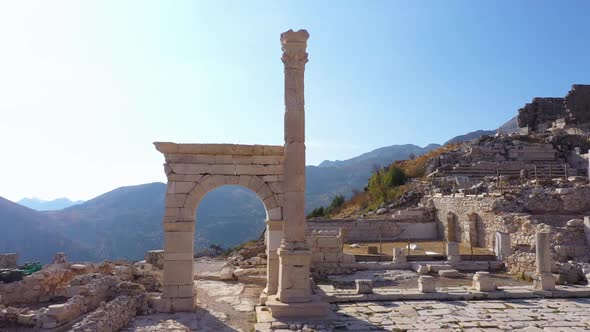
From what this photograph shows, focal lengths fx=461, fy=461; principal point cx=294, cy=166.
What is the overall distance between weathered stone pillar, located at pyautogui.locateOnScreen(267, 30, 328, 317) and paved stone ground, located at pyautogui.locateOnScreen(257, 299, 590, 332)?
0.93 metres

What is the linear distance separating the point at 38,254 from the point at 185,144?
5021 centimetres

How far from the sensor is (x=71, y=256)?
178ft

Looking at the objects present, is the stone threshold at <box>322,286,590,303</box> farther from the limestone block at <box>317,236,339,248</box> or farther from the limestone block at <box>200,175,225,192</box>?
the limestone block at <box>317,236,339,248</box>

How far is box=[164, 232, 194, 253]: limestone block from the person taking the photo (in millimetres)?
11281

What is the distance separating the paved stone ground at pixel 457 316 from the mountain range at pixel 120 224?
32.0 metres

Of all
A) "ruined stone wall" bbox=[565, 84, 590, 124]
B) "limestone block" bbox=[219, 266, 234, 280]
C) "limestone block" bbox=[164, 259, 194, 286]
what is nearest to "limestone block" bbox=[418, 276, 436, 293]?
"limestone block" bbox=[164, 259, 194, 286]

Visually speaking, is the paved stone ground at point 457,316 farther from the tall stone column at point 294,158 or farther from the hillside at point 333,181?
the hillside at point 333,181

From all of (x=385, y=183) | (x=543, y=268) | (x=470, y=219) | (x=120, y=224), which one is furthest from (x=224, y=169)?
(x=120, y=224)

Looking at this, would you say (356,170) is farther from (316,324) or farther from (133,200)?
(316,324)

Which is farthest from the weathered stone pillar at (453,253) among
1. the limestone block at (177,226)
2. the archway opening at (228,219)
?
the archway opening at (228,219)

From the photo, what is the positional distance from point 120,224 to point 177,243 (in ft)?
203

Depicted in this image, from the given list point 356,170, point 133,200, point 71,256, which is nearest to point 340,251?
point 71,256

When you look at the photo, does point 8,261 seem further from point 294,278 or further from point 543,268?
point 543,268

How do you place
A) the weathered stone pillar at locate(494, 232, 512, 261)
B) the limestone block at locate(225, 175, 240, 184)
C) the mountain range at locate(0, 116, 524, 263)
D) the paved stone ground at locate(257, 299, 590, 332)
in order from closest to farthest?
1. the paved stone ground at locate(257, 299, 590, 332)
2. the limestone block at locate(225, 175, 240, 184)
3. the weathered stone pillar at locate(494, 232, 512, 261)
4. the mountain range at locate(0, 116, 524, 263)
